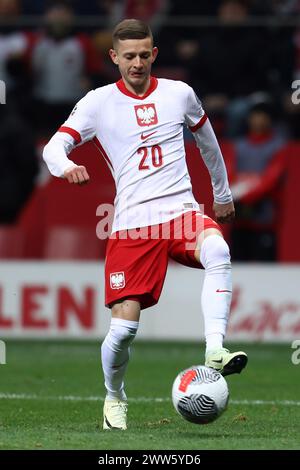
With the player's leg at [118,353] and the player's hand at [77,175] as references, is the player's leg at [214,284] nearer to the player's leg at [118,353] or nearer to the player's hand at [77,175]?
the player's leg at [118,353]

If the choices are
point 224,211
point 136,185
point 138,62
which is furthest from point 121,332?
point 138,62

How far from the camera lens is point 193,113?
7.99 m

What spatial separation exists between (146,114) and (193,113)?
0.35m

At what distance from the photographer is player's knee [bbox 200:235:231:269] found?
24.4ft

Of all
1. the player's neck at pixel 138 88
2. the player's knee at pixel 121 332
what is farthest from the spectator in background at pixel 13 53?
the player's knee at pixel 121 332

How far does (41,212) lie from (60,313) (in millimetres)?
1470

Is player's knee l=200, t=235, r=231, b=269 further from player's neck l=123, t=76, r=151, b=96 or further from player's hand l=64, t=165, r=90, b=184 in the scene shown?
player's neck l=123, t=76, r=151, b=96

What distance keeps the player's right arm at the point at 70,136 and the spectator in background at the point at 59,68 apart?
26.6 feet

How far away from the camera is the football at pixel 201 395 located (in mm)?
6922

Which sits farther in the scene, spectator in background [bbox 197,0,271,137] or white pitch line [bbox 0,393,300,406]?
spectator in background [bbox 197,0,271,137]

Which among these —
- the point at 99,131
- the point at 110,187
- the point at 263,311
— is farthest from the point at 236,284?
the point at 99,131

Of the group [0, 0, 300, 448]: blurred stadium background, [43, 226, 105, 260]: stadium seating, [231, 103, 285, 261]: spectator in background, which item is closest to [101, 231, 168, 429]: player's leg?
[0, 0, 300, 448]: blurred stadium background

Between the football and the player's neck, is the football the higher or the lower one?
the lower one

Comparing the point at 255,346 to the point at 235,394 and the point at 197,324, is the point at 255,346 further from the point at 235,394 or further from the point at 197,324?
the point at 235,394
